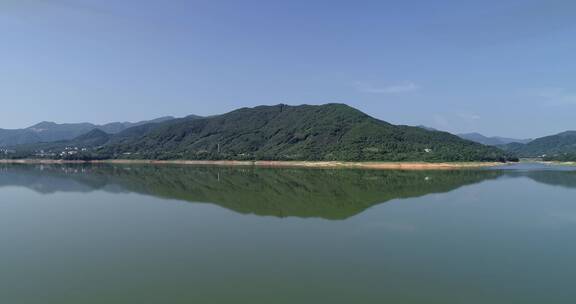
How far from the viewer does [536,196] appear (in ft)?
96.1

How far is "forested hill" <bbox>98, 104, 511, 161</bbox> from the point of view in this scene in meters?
79.6

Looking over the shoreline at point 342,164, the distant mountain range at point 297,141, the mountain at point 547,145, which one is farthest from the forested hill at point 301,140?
the mountain at point 547,145

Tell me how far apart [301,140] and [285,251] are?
88.4 meters

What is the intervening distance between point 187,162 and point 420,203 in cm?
6667

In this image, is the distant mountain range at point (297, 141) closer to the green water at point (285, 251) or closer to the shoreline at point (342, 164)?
the shoreline at point (342, 164)

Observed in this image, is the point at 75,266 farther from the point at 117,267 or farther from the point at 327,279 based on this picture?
the point at 327,279

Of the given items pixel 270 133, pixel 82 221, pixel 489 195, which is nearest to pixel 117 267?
pixel 82 221

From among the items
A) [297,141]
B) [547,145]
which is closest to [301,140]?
[297,141]

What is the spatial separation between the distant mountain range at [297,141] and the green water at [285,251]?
173ft

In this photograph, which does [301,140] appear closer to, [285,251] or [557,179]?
[557,179]

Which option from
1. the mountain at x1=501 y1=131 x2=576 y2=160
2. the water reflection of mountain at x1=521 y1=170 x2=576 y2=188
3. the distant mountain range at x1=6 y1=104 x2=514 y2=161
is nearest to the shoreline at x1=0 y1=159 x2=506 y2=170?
the distant mountain range at x1=6 y1=104 x2=514 y2=161

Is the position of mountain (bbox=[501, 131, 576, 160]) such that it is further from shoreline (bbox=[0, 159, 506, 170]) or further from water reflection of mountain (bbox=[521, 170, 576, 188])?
water reflection of mountain (bbox=[521, 170, 576, 188])

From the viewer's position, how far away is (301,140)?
10131 centimetres

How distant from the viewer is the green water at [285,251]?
9.47 m
